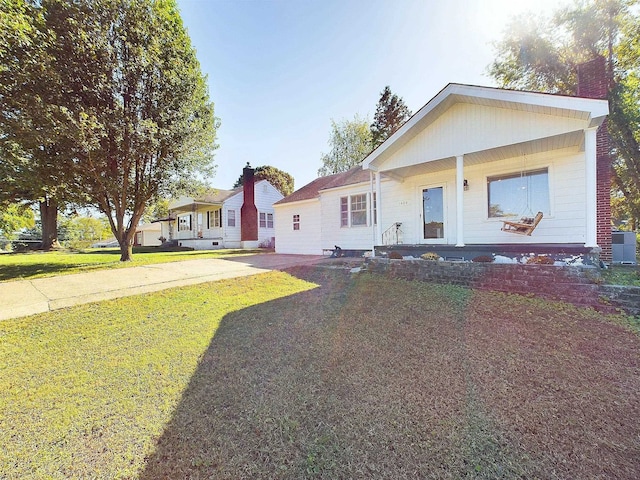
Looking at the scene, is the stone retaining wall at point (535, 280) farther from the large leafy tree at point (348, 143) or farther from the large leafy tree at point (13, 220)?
the large leafy tree at point (13, 220)

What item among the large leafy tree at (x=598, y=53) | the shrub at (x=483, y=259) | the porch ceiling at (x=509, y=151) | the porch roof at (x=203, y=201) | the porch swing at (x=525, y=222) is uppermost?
the large leafy tree at (x=598, y=53)

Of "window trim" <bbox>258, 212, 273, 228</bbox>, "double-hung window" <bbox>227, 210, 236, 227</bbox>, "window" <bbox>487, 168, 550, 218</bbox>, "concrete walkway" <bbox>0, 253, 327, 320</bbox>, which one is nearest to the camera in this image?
"concrete walkway" <bbox>0, 253, 327, 320</bbox>

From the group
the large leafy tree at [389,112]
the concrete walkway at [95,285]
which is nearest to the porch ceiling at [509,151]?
the concrete walkway at [95,285]

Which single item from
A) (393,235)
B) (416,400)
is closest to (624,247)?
(393,235)

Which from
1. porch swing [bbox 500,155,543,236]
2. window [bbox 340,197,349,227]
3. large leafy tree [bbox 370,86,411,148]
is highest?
large leafy tree [bbox 370,86,411,148]

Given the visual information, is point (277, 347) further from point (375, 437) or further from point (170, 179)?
point (170, 179)

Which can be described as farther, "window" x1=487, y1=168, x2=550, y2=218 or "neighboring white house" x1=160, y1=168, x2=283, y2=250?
"neighboring white house" x1=160, y1=168, x2=283, y2=250

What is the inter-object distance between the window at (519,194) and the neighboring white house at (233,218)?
16823 millimetres

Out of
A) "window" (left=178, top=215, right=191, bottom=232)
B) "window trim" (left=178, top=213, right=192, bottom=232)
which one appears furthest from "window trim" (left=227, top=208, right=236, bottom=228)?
"window" (left=178, top=215, right=191, bottom=232)

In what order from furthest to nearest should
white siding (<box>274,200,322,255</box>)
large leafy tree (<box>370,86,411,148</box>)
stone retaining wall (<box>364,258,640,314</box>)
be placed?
large leafy tree (<box>370,86,411,148</box>) < white siding (<box>274,200,322,255</box>) < stone retaining wall (<box>364,258,640,314</box>)

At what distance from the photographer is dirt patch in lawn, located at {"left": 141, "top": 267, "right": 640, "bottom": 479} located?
2.12 metres

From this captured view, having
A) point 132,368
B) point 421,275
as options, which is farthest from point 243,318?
point 421,275

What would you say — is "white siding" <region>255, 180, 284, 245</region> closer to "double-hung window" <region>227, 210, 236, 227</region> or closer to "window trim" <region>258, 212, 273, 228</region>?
"window trim" <region>258, 212, 273, 228</region>

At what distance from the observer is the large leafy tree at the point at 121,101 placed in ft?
27.6
